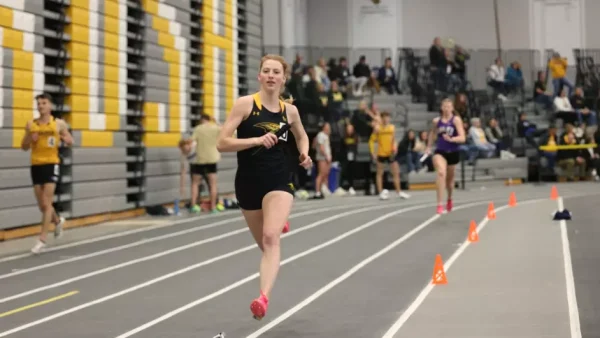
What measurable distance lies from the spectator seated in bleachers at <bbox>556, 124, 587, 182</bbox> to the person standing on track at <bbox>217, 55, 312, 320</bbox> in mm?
25061

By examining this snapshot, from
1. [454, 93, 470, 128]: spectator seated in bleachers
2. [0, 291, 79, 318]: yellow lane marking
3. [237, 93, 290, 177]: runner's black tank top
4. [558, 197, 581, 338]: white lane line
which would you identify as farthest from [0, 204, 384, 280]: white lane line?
[454, 93, 470, 128]: spectator seated in bleachers

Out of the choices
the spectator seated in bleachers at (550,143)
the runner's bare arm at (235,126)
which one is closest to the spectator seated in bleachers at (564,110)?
the spectator seated in bleachers at (550,143)

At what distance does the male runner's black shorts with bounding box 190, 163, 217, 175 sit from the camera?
71.1 feet

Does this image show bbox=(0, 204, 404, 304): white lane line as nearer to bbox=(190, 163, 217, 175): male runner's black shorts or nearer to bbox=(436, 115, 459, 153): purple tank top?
bbox=(190, 163, 217, 175): male runner's black shorts

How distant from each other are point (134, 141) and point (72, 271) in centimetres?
934

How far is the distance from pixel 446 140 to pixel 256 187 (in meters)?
10.9

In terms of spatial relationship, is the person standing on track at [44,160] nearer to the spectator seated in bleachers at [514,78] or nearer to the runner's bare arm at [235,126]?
the runner's bare arm at [235,126]

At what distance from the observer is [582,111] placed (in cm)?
3472

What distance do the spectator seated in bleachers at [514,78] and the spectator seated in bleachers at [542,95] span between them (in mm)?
826

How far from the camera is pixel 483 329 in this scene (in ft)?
27.0

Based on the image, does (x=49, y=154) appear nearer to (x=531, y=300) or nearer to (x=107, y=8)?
(x=107, y=8)

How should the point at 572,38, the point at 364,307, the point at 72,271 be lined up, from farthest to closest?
the point at 572,38, the point at 72,271, the point at 364,307

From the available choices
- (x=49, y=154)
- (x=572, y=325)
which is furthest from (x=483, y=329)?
(x=49, y=154)

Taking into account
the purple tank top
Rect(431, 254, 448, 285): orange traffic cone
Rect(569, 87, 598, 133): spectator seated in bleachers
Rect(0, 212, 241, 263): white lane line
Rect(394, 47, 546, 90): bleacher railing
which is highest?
Rect(394, 47, 546, 90): bleacher railing
